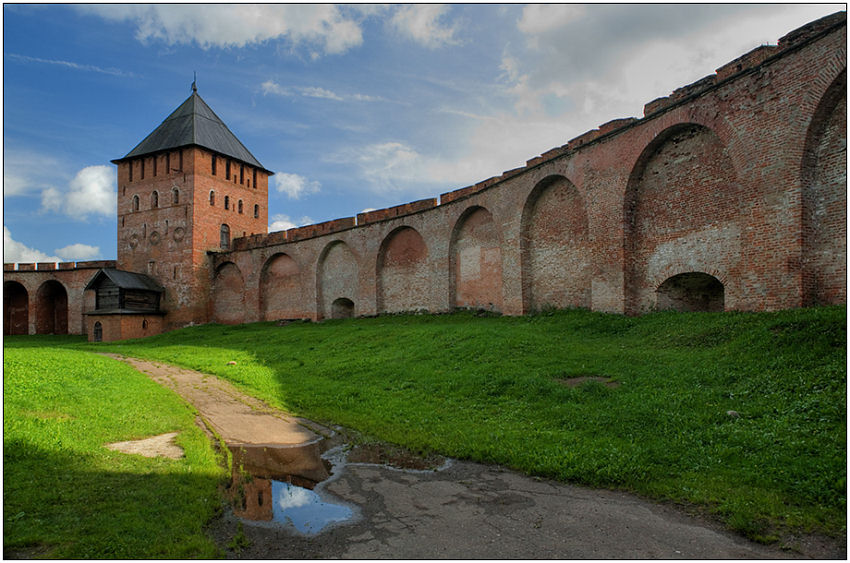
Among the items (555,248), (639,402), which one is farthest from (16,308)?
(639,402)

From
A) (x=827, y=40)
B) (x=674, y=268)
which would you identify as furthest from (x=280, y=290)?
(x=827, y=40)

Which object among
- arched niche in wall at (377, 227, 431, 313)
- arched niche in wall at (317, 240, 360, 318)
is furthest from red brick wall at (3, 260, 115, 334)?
arched niche in wall at (377, 227, 431, 313)

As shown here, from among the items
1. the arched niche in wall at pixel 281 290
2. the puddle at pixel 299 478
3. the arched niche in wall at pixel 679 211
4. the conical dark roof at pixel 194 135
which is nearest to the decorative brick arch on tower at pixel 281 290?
the arched niche in wall at pixel 281 290

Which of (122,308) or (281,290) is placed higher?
(281,290)

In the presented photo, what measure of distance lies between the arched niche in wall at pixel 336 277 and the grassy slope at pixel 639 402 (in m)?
11.9

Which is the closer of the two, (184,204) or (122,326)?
(122,326)

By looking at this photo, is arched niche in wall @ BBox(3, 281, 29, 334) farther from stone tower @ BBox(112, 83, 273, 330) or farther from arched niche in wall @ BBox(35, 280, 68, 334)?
stone tower @ BBox(112, 83, 273, 330)

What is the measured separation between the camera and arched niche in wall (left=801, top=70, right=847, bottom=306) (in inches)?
359

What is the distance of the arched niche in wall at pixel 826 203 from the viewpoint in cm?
912

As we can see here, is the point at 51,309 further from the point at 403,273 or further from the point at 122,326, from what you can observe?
the point at 403,273

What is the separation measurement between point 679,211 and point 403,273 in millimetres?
12018

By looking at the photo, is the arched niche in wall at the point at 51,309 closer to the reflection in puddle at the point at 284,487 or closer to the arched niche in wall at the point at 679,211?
the reflection in puddle at the point at 284,487

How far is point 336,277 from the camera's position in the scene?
2530 cm

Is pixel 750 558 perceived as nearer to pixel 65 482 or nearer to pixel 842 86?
pixel 65 482
